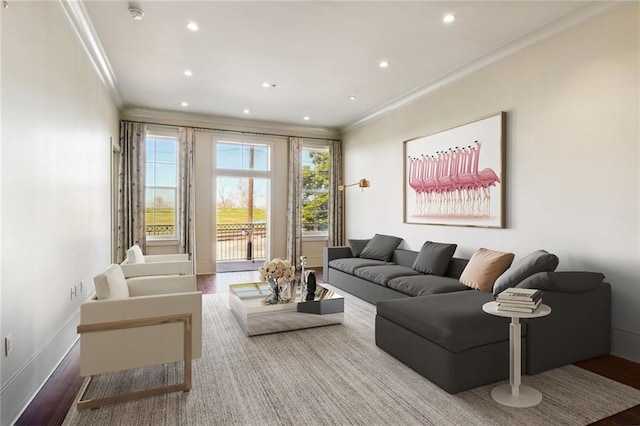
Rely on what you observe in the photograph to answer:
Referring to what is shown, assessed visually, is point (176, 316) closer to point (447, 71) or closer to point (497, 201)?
point (497, 201)

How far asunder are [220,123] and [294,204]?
2.28 metres

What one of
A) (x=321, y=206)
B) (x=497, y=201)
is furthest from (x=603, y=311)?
(x=321, y=206)

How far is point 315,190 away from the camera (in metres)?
8.15

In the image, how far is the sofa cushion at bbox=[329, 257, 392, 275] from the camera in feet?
17.6

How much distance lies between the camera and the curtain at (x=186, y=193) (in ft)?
22.4

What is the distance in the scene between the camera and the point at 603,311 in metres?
3.04

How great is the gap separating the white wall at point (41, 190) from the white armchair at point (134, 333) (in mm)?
415

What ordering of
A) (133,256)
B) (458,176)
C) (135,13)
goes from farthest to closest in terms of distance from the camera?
(458,176), (133,256), (135,13)

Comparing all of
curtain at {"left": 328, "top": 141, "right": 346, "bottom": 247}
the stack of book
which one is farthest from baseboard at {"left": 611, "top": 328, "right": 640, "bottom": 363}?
curtain at {"left": 328, "top": 141, "right": 346, "bottom": 247}

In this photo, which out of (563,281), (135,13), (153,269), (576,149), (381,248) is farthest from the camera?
(381,248)

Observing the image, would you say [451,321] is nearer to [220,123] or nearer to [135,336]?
[135,336]

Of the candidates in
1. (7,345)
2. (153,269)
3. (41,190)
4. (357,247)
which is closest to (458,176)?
(357,247)

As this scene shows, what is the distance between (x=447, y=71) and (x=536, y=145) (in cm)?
164

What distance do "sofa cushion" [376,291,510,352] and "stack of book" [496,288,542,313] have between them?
251 millimetres
